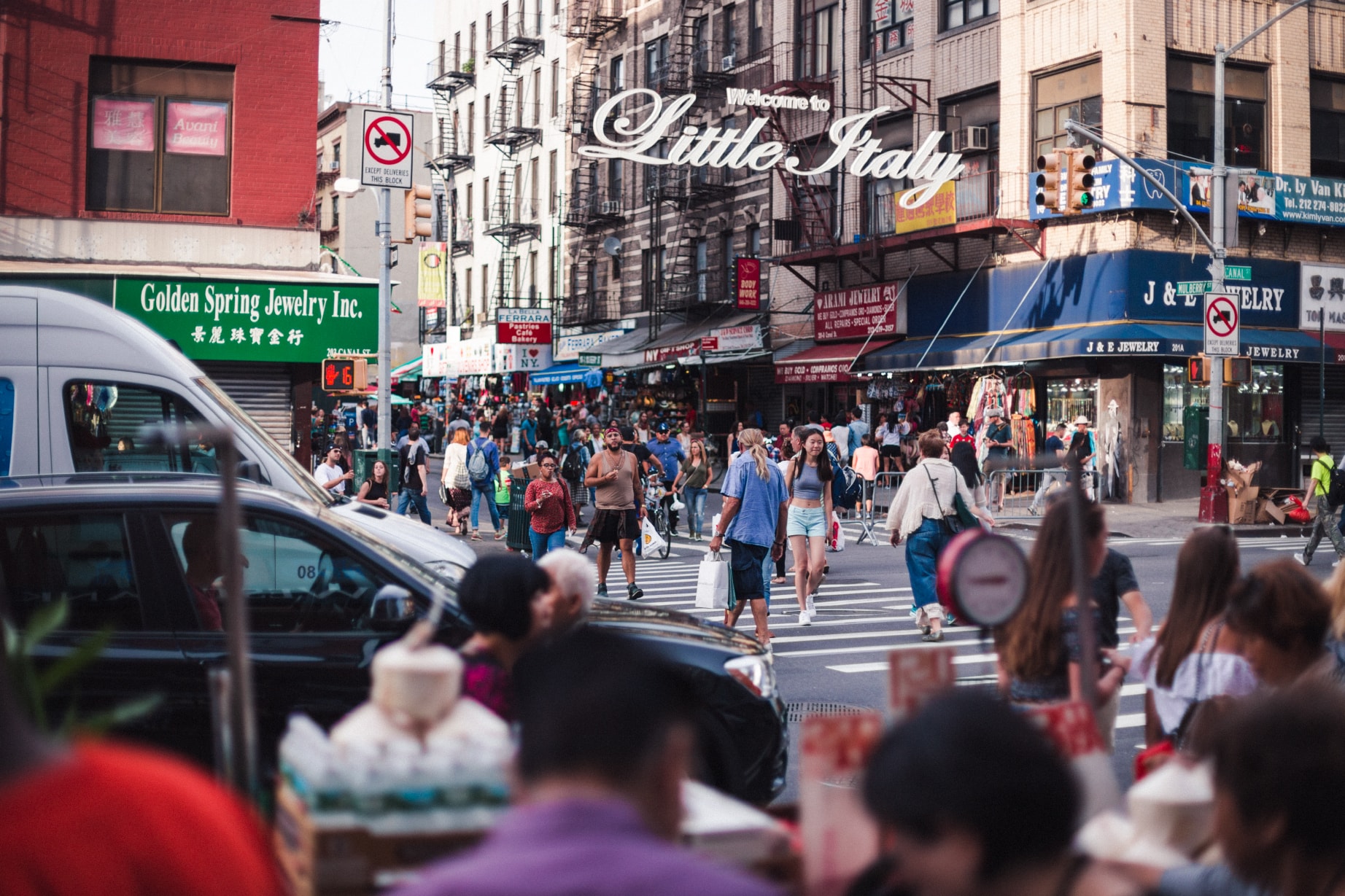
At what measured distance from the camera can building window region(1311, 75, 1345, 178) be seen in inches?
1204

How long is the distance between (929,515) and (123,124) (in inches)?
517

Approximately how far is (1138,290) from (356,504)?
22.4 metres

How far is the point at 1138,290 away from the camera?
27.9m

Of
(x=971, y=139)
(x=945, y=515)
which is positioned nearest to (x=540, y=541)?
(x=945, y=515)

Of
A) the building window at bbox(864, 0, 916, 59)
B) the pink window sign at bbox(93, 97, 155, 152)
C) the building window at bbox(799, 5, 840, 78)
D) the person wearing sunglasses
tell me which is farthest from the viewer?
the building window at bbox(799, 5, 840, 78)

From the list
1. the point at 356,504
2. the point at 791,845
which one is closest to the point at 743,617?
the point at 356,504

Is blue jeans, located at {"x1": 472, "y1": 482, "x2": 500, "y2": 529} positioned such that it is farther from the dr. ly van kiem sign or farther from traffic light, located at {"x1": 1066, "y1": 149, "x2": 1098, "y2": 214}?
traffic light, located at {"x1": 1066, "y1": 149, "x2": 1098, "y2": 214}

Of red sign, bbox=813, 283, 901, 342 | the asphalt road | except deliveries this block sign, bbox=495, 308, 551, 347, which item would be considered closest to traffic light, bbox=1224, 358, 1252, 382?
the asphalt road

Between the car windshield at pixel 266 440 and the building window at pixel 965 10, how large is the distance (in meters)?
25.1

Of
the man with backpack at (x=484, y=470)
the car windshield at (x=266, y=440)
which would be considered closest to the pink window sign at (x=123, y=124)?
the man with backpack at (x=484, y=470)

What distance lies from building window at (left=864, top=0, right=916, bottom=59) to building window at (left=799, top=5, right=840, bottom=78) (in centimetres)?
153

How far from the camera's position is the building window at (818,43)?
119 ft

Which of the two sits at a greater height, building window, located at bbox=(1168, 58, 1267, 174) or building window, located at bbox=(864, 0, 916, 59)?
building window, located at bbox=(864, 0, 916, 59)

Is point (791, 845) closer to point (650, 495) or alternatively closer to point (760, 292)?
point (650, 495)
